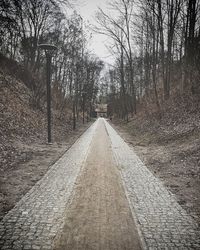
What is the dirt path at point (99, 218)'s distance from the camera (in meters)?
4.09

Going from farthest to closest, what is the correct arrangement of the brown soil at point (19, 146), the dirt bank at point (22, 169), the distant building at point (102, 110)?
1. the distant building at point (102, 110)
2. the brown soil at point (19, 146)
3. the dirt bank at point (22, 169)

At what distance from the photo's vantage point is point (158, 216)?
5.13 metres

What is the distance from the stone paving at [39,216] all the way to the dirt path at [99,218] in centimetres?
22

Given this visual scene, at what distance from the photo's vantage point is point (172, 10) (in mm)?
19531

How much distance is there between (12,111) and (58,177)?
360 inches

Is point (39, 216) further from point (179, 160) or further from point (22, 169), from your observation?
point (179, 160)

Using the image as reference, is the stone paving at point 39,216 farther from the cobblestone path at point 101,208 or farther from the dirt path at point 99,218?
the dirt path at point 99,218

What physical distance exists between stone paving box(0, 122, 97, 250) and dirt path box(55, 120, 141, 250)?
219 millimetres

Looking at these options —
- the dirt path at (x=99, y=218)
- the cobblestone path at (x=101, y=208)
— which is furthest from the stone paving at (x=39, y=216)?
the dirt path at (x=99, y=218)

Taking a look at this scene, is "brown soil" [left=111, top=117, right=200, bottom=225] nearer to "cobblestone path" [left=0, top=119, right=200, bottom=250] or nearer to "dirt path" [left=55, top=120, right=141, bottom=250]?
"cobblestone path" [left=0, top=119, right=200, bottom=250]

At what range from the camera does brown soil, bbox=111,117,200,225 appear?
6.31m

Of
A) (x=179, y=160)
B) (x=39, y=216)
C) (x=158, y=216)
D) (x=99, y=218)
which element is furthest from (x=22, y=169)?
(x=179, y=160)


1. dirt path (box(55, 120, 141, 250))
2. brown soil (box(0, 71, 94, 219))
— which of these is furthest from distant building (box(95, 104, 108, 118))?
dirt path (box(55, 120, 141, 250))

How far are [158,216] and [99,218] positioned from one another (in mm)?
1219
